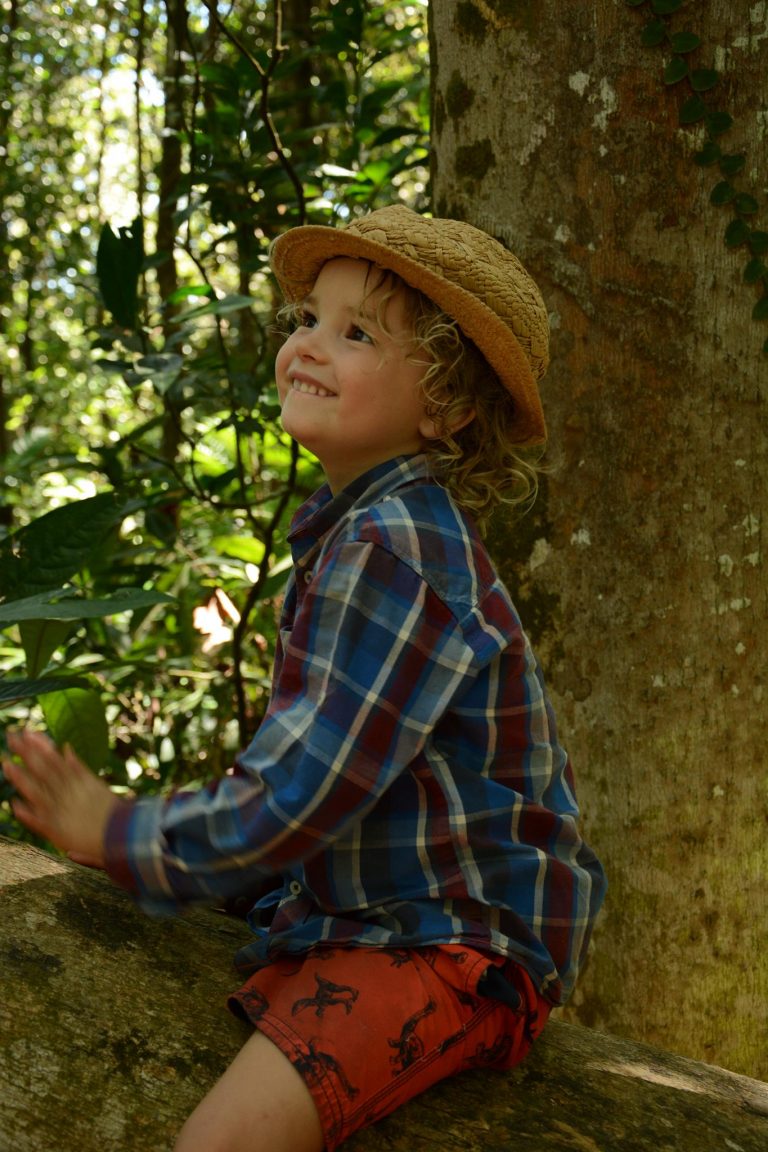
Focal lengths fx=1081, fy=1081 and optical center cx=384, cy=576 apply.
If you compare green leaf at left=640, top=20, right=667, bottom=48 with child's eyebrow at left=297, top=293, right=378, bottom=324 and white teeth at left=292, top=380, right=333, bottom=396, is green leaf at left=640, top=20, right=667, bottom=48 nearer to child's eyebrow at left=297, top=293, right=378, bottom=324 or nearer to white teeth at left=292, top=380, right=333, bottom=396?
child's eyebrow at left=297, top=293, right=378, bottom=324

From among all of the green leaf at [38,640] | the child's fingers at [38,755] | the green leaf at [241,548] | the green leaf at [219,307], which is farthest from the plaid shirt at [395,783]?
the green leaf at [241,548]

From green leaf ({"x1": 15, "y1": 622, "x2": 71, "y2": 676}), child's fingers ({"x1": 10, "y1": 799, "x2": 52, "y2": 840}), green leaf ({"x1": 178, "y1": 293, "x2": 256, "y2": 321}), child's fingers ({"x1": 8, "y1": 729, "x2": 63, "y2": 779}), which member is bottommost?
green leaf ({"x1": 15, "y1": 622, "x2": 71, "y2": 676})

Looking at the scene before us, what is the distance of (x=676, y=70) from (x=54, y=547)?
1.58 m

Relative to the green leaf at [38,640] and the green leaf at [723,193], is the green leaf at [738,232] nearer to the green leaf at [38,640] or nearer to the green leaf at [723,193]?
the green leaf at [723,193]

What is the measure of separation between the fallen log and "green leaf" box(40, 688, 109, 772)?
1.77 feet

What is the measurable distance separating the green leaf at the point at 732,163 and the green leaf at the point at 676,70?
18cm

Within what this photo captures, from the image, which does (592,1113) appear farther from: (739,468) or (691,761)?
(739,468)

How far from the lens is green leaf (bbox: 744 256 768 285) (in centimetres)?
222

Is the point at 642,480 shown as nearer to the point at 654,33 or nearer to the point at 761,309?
the point at 761,309

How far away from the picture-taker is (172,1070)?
1.58 m

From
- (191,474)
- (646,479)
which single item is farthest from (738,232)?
(191,474)

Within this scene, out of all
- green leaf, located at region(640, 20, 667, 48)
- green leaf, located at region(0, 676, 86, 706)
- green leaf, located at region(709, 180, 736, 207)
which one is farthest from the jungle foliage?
green leaf, located at region(709, 180, 736, 207)

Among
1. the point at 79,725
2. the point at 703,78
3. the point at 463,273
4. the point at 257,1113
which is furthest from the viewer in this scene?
the point at 79,725

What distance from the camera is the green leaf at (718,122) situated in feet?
7.16
